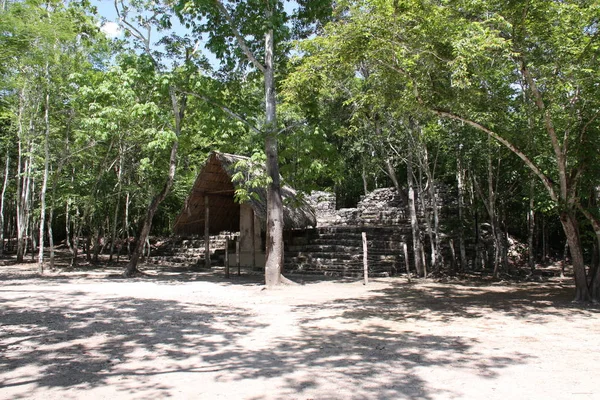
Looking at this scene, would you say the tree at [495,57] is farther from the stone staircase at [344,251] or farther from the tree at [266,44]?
the stone staircase at [344,251]

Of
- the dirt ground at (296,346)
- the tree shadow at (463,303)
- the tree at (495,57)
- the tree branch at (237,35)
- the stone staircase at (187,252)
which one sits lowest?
the tree shadow at (463,303)

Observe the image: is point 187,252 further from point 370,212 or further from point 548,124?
point 548,124

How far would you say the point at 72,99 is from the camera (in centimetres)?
1436

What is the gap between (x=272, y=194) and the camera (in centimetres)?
1171

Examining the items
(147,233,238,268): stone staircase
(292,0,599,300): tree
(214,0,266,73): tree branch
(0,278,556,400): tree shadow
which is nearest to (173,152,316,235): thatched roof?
(147,233,238,268): stone staircase

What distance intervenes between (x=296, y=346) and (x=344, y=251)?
34.7 ft

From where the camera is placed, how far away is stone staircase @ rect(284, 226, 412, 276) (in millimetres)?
15328

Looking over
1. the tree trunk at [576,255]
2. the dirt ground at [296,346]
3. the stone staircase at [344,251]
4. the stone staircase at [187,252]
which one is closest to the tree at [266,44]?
the dirt ground at [296,346]

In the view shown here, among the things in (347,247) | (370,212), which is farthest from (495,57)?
(370,212)

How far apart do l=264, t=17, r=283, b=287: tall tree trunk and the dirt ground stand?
163 centimetres

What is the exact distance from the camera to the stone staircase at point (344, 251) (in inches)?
603

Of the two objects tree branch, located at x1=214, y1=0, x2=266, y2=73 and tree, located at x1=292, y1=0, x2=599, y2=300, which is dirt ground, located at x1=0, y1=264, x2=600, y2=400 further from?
tree branch, located at x1=214, y1=0, x2=266, y2=73

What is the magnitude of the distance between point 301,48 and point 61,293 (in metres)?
7.69

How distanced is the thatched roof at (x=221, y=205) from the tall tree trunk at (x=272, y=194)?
2220 mm
